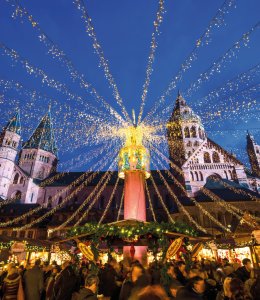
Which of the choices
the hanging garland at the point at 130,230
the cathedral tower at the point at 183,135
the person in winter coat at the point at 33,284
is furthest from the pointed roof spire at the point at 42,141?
the person in winter coat at the point at 33,284

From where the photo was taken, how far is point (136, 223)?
9617 mm

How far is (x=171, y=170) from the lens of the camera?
4812cm

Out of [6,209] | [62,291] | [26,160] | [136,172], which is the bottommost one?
[62,291]

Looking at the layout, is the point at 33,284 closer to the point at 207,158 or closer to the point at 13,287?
the point at 13,287

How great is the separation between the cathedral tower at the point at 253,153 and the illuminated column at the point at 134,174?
50.7 m

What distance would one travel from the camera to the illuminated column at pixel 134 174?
558 inches

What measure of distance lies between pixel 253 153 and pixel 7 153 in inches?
2423

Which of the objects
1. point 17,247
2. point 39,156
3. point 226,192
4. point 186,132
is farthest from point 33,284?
point 39,156

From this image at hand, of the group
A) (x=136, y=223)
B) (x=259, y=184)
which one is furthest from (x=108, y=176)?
(x=136, y=223)

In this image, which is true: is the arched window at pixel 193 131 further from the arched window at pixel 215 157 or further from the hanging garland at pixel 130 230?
the hanging garland at pixel 130 230

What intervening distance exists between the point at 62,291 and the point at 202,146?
118 feet

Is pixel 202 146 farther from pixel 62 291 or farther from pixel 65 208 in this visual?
pixel 62 291

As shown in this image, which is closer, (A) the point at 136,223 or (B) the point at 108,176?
(A) the point at 136,223

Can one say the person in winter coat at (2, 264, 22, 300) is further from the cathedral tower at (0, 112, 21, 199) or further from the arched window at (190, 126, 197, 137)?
the arched window at (190, 126, 197, 137)
